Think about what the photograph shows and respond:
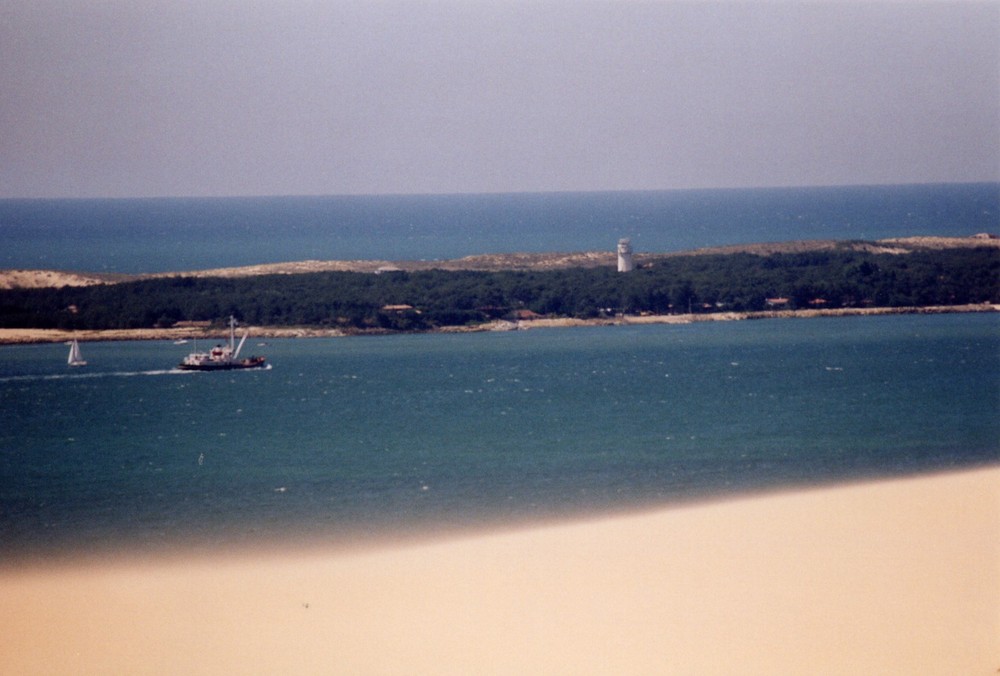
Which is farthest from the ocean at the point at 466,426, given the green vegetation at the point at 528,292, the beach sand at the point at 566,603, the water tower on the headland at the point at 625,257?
the water tower on the headland at the point at 625,257

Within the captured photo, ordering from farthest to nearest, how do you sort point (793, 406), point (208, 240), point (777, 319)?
point (208, 240) < point (777, 319) < point (793, 406)

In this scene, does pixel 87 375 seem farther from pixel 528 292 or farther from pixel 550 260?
pixel 550 260

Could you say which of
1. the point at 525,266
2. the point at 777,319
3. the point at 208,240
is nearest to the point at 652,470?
the point at 777,319

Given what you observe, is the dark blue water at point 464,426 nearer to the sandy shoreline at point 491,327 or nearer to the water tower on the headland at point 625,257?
the sandy shoreline at point 491,327

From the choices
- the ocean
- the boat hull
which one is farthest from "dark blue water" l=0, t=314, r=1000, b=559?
the boat hull

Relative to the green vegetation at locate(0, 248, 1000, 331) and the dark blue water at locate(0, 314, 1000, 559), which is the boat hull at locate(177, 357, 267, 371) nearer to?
the dark blue water at locate(0, 314, 1000, 559)

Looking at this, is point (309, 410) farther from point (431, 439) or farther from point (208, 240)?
point (208, 240)

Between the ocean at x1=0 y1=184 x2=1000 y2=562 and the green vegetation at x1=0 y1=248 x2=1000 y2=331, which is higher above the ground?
the green vegetation at x1=0 y1=248 x2=1000 y2=331

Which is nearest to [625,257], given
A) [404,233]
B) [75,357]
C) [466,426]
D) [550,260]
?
[550,260]
